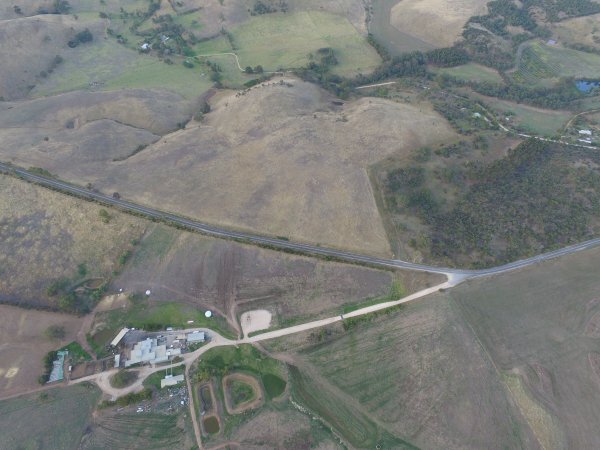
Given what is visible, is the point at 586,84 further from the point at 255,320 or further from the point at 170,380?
the point at 170,380

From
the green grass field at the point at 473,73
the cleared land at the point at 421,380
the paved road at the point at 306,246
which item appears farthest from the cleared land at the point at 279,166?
the green grass field at the point at 473,73

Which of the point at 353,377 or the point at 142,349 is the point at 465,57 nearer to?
the point at 353,377

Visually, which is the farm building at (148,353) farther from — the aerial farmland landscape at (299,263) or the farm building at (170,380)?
the farm building at (170,380)

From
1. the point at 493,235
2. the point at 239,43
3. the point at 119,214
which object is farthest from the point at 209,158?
the point at 239,43

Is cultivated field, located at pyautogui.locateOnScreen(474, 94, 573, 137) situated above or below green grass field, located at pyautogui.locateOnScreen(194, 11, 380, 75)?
below

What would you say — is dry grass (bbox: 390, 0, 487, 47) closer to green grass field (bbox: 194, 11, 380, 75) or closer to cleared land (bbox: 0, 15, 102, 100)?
green grass field (bbox: 194, 11, 380, 75)

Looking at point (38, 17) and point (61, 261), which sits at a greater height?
point (38, 17)

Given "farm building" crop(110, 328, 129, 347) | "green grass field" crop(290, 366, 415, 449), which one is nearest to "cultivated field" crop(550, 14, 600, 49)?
"green grass field" crop(290, 366, 415, 449)

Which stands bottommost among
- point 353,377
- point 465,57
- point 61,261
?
point 353,377
